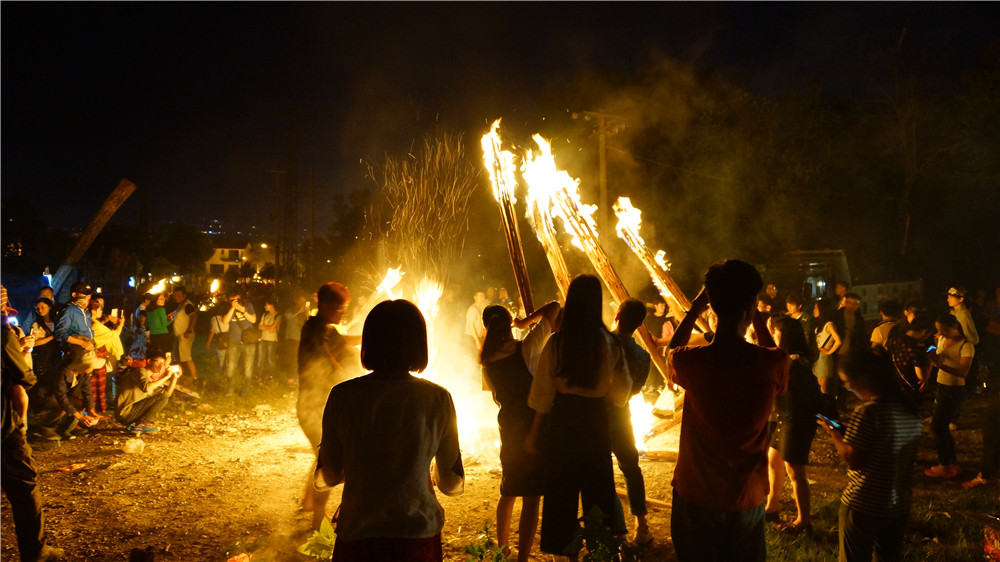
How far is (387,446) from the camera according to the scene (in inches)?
99.8

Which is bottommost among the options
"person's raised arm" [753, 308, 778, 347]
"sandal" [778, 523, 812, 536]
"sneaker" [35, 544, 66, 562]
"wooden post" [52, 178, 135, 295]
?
"sandal" [778, 523, 812, 536]

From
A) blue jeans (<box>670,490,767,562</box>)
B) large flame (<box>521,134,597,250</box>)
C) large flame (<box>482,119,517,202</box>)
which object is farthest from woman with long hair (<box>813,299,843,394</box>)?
blue jeans (<box>670,490,767,562</box>)

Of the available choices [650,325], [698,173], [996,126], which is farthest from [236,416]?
[996,126]

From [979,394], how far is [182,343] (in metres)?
15.6

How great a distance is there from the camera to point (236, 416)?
10.2 m

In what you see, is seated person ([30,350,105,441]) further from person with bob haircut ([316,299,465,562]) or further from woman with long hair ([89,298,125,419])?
person with bob haircut ([316,299,465,562])

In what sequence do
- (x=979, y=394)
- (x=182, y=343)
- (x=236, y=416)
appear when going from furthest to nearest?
1. (x=182, y=343)
2. (x=979, y=394)
3. (x=236, y=416)

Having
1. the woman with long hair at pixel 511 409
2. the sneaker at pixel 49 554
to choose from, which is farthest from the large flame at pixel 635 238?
the sneaker at pixel 49 554

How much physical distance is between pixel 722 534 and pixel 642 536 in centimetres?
209

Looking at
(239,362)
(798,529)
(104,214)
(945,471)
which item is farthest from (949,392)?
(104,214)

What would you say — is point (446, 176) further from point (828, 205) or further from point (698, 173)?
point (828, 205)

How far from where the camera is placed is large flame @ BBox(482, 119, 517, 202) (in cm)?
668

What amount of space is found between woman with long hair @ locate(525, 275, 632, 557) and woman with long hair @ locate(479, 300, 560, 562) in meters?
0.31

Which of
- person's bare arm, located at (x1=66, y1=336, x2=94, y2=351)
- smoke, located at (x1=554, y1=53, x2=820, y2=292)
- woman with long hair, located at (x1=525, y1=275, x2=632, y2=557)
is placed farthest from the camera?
smoke, located at (x1=554, y1=53, x2=820, y2=292)
